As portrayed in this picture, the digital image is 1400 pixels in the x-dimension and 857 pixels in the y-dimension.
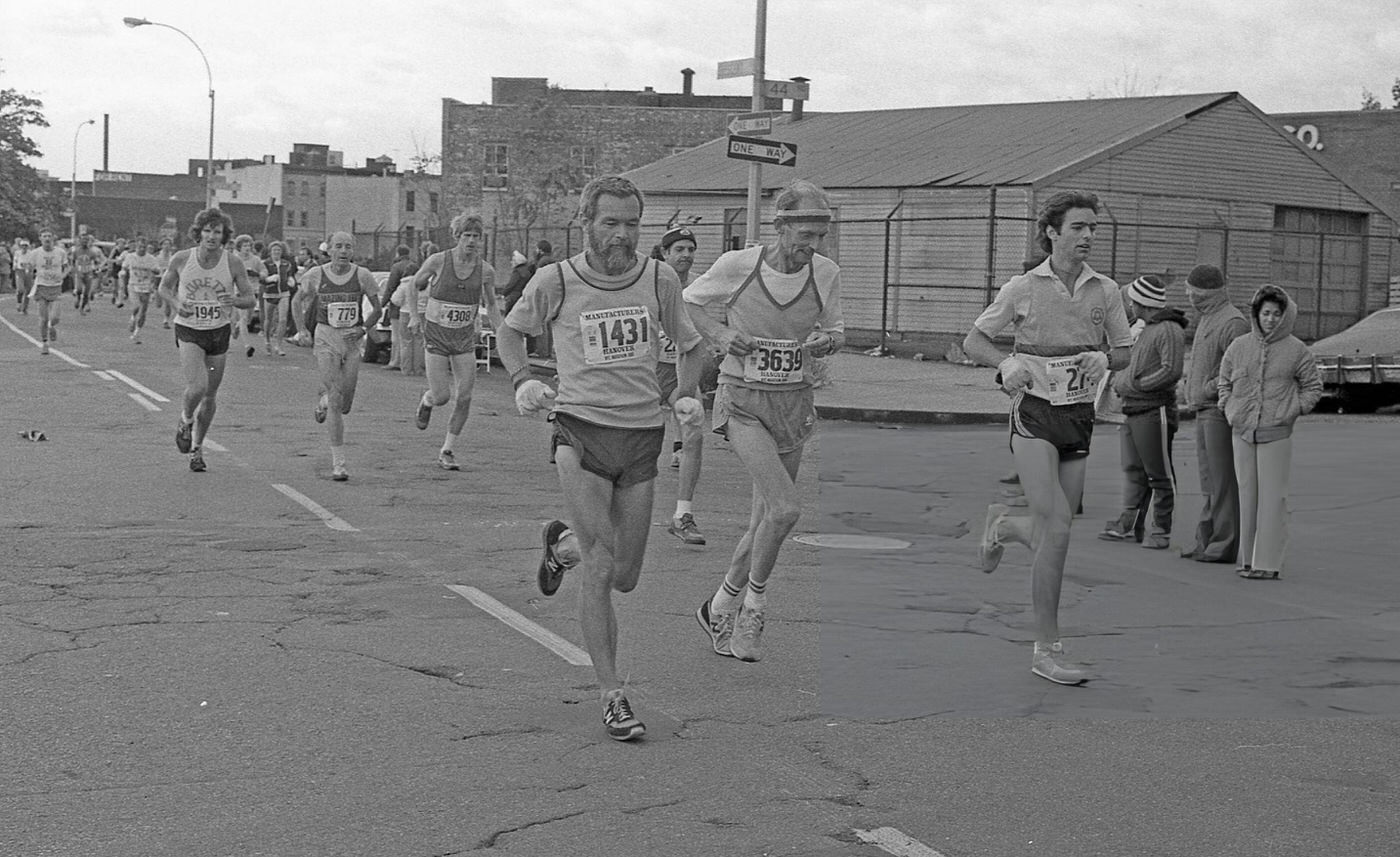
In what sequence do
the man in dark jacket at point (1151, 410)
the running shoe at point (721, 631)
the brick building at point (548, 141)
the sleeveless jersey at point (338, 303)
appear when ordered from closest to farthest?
the running shoe at point (721, 631) → the man in dark jacket at point (1151, 410) → the sleeveless jersey at point (338, 303) → the brick building at point (548, 141)

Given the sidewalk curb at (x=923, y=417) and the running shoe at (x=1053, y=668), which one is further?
the sidewalk curb at (x=923, y=417)

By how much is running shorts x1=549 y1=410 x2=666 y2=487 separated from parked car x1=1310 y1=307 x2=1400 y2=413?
17.1 metres

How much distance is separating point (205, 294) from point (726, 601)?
23.2ft

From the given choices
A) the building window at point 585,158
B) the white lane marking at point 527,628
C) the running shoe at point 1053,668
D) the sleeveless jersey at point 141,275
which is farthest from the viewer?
the building window at point 585,158

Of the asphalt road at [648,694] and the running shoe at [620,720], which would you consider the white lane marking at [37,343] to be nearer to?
the asphalt road at [648,694]

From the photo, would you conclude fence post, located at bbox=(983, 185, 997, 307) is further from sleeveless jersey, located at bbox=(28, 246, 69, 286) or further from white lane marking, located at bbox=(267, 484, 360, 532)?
white lane marking, located at bbox=(267, 484, 360, 532)

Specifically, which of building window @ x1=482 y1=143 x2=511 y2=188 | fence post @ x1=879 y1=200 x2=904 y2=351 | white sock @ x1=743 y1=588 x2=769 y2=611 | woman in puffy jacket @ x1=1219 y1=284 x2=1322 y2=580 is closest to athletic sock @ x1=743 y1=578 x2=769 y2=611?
white sock @ x1=743 y1=588 x2=769 y2=611

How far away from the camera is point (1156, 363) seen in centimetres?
1176

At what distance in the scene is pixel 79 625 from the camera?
7.71 metres

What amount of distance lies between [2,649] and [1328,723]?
204 inches

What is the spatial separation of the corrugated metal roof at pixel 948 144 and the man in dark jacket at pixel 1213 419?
2157 centimetres

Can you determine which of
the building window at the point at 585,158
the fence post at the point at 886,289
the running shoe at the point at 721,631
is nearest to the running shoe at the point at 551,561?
the running shoe at the point at 721,631

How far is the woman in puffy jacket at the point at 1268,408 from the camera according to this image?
10305 millimetres

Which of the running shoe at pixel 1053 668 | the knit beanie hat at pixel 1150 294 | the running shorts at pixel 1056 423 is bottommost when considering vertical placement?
the running shoe at pixel 1053 668
